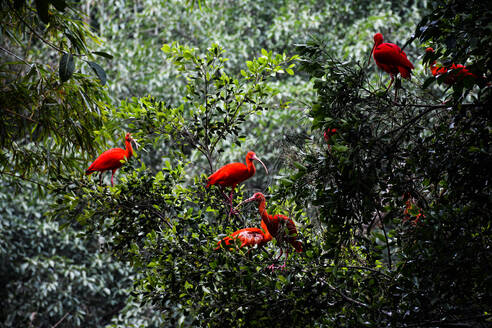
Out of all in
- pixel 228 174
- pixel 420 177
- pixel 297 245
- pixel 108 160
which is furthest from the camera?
pixel 108 160

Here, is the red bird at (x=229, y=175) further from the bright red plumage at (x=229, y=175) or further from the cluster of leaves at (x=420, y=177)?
the cluster of leaves at (x=420, y=177)

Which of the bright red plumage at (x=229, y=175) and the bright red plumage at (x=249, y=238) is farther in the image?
the bright red plumage at (x=229, y=175)

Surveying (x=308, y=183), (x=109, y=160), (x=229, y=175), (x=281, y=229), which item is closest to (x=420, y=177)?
(x=308, y=183)

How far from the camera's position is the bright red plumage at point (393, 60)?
2.30 meters

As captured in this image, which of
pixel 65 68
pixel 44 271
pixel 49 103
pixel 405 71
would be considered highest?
pixel 44 271

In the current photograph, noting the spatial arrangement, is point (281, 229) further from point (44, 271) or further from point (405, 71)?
point (44, 271)

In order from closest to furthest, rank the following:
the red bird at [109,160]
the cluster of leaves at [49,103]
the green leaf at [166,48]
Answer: the green leaf at [166,48] → the red bird at [109,160] → the cluster of leaves at [49,103]

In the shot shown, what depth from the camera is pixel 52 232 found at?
614 centimetres

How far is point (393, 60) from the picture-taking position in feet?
7.58

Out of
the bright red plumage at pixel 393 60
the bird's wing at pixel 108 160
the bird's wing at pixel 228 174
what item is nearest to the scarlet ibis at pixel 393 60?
the bright red plumage at pixel 393 60

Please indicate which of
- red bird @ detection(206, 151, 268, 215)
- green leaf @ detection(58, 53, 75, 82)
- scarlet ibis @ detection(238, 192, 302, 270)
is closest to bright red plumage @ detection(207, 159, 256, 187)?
red bird @ detection(206, 151, 268, 215)

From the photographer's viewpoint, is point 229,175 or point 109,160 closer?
point 229,175

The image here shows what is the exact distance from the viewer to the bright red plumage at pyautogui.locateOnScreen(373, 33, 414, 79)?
2.30m

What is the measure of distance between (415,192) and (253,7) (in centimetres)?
566
